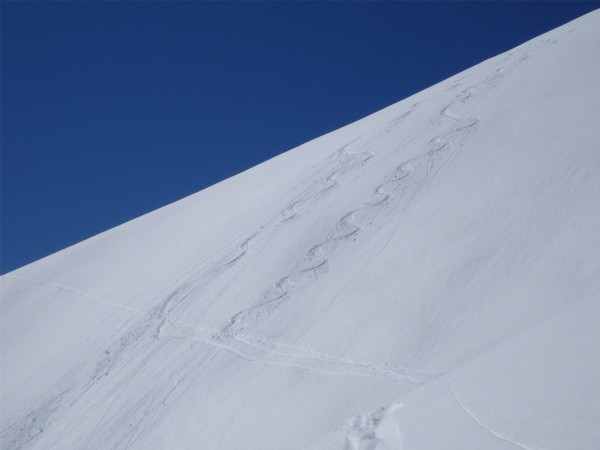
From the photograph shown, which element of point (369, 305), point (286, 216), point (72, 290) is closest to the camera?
point (369, 305)

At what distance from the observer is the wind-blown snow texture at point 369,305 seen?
4.49 meters

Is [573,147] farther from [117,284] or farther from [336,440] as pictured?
[117,284]

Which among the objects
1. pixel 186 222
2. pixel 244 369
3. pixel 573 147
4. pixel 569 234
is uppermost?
pixel 186 222

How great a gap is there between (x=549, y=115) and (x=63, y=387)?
783cm

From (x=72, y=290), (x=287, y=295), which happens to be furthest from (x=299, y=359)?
(x=72, y=290)

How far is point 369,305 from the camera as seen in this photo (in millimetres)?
6781

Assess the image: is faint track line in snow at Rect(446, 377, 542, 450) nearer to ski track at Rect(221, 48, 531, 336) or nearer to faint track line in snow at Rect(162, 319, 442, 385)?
faint track line in snow at Rect(162, 319, 442, 385)

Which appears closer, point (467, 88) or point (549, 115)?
point (549, 115)

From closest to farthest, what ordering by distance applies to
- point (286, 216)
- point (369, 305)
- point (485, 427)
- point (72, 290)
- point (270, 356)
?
point (485, 427), point (270, 356), point (369, 305), point (286, 216), point (72, 290)

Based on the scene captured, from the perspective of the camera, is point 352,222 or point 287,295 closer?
point 287,295

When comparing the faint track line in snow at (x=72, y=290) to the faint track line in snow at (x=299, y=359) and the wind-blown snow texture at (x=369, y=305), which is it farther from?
the faint track line in snow at (x=299, y=359)

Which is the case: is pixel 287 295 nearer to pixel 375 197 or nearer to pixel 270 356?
pixel 270 356

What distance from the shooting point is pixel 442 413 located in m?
4.23

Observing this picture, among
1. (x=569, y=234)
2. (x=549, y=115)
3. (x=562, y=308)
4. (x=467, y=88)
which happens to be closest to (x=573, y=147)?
(x=549, y=115)
